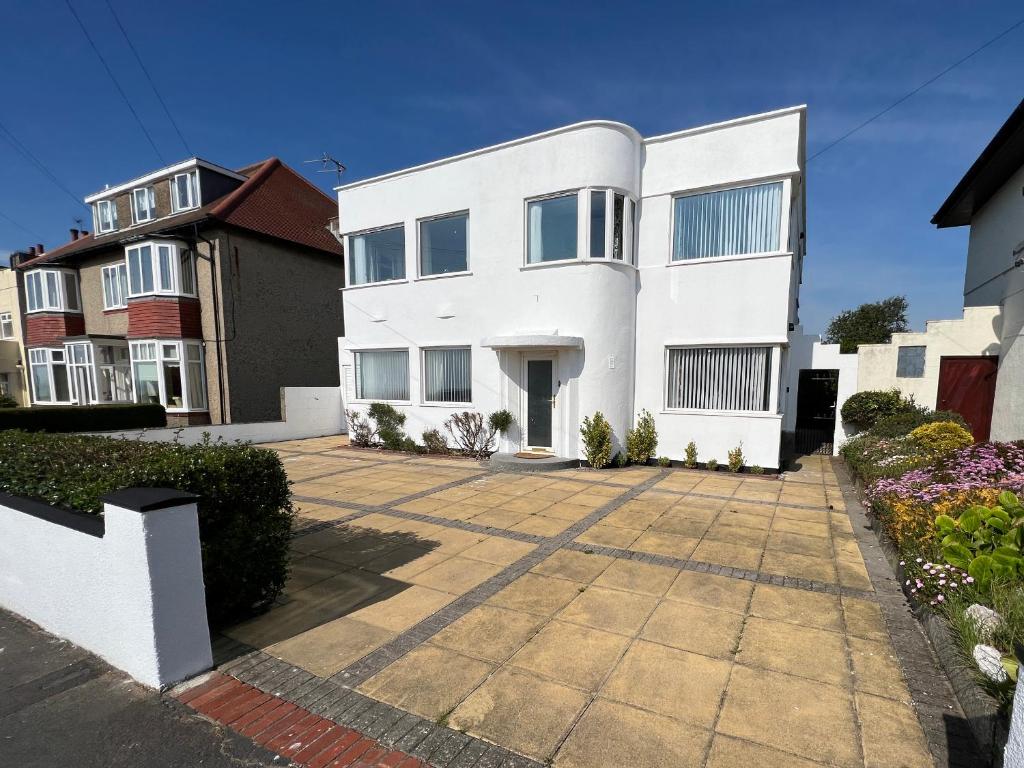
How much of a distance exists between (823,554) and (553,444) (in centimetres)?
581

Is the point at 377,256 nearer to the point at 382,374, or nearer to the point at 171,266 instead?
the point at 382,374

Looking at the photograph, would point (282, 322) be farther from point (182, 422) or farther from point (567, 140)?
point (567, 140)

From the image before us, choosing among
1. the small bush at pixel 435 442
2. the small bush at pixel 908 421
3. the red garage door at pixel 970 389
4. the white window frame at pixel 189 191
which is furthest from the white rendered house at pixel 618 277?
the white window frame at pixel 189 191

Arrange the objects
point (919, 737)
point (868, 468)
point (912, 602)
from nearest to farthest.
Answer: point (919, 737) → point (912, 602) → point (868, 468)

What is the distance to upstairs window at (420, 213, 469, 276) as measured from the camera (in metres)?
11.0

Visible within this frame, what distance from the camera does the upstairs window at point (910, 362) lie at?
1039 centimetres

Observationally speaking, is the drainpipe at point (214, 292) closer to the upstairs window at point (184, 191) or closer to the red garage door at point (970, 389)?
the upstairs window at point (184, 191)

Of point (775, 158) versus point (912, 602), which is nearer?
point (912, 602)

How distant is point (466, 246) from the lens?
1091cm

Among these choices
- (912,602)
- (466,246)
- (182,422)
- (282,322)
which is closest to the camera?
(912,602)

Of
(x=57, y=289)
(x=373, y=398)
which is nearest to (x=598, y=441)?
(x=373, y=398)

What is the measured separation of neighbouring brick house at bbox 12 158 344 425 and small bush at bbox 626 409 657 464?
12.4 metres

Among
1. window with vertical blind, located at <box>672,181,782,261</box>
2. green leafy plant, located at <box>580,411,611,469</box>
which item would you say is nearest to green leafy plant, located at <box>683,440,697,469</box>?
green leafy plant, located at <box>580,411,611,469</box>

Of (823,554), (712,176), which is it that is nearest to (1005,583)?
(823,554)
